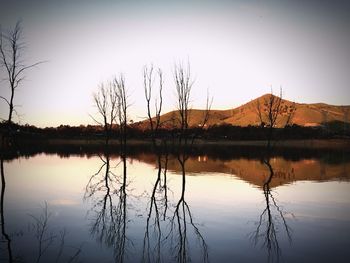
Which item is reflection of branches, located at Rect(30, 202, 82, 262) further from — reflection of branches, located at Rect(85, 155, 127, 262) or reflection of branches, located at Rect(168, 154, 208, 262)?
reflection of branches, located at Rect(168, 154, 208, 262)

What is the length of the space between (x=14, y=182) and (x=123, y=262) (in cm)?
2113

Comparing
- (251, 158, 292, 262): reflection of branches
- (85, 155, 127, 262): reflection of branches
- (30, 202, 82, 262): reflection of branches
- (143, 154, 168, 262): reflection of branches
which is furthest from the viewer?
(85, 155, 127, 262): reflection of branches

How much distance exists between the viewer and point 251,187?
86.9 ft

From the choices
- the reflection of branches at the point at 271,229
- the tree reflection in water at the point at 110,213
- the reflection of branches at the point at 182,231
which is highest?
the tree reflection in water at the point at 110,213

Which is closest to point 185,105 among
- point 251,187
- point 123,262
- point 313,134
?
point 251,187

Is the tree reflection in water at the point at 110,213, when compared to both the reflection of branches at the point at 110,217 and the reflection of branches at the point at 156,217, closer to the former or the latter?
the reflection of branches at the point at 110,217

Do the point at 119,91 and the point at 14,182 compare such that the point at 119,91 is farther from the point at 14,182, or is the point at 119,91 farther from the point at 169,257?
the point at 169,257

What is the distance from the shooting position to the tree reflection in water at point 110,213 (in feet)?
39.4

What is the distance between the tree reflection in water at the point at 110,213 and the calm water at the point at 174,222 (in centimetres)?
4

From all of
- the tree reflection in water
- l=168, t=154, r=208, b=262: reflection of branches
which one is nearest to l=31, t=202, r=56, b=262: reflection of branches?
the tree reflection in water

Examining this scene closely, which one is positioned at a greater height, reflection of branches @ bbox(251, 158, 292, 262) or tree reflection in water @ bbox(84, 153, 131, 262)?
tree reflection in water @ bbox(84, 153, 131, 262)

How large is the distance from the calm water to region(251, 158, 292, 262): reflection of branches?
4 cm

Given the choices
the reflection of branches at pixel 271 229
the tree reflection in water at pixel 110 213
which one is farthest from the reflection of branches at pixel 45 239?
the reflection of branches at pixel 271 229

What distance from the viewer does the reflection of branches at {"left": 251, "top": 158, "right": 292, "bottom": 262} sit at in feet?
37.5
